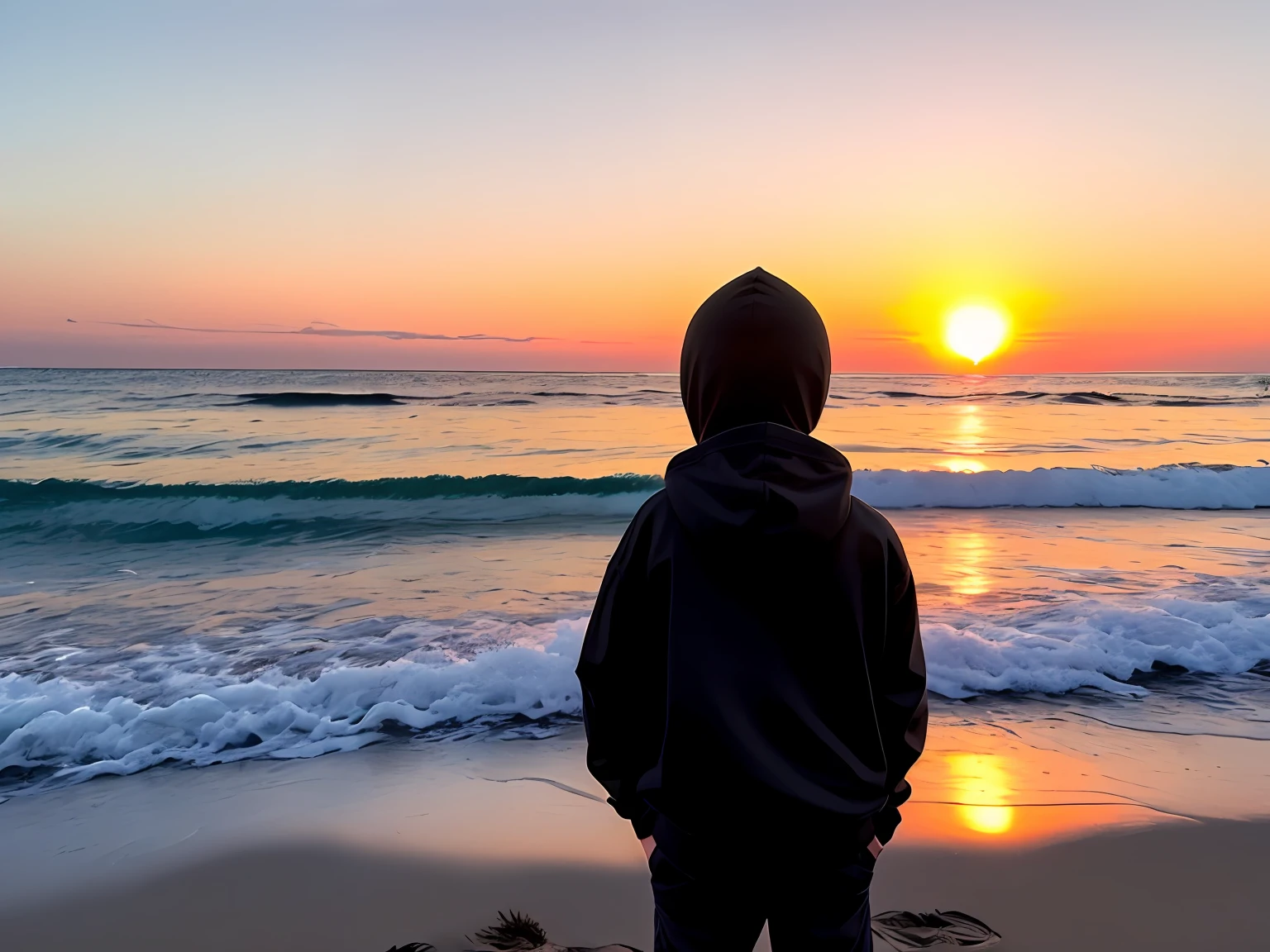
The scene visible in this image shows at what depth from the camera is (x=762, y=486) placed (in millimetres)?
1374

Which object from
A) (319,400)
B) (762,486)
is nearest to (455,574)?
(762,486)

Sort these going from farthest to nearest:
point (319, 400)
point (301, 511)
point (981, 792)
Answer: point (319, 400)
point (301, 511)
point (981, 792)

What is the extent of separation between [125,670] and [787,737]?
227 inches

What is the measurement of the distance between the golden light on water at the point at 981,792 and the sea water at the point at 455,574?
841 mm

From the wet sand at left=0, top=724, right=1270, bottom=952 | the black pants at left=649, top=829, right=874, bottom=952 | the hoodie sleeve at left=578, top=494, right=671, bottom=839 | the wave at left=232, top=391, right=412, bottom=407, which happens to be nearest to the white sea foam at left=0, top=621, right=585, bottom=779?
the wet sand at left=0, top=724, right=1270, bottom=952

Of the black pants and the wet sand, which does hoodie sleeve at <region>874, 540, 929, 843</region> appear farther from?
the wet sand

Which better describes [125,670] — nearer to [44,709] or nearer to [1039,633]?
[44,709]

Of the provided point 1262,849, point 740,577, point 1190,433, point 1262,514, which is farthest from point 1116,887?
point 1190,433

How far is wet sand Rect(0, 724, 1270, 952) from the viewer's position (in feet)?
10.2

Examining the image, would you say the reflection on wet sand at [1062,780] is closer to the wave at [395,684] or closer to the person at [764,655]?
the wave at [395,684]

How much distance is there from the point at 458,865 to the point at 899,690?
2.57 m

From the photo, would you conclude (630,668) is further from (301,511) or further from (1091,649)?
(301,511)

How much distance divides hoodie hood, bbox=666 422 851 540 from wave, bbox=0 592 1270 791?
378 cm

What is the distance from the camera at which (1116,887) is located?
3.33 meters
